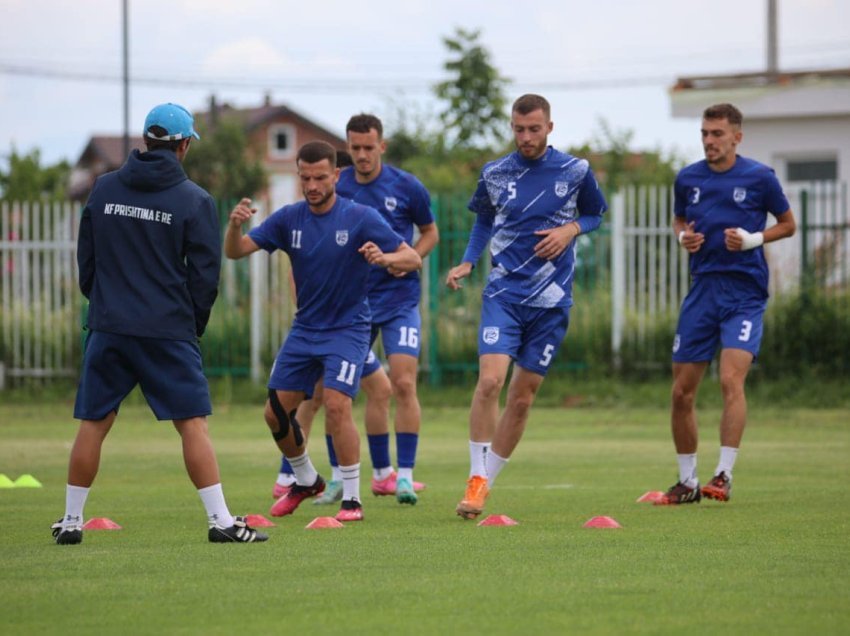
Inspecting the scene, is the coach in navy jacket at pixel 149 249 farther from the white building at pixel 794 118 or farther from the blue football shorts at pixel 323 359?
the white building at pixel 794 118

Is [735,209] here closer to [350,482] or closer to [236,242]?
[350,482]

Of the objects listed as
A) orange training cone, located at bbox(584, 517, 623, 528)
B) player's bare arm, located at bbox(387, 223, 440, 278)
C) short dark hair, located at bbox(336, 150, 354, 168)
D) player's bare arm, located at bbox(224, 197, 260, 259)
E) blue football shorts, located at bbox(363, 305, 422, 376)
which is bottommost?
orange training cone, located at bbox(584, 517, 623, 528)

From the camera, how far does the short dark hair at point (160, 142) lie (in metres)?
8.17

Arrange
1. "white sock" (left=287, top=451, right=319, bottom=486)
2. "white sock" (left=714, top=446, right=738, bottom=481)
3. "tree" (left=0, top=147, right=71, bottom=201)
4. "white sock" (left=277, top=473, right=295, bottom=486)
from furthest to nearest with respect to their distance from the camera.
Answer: "tree" (left=0, top=147, right=71, bottom=201) → "white sock" (left=277, top=473, right=295, bottom=486) → "white sock" (left=714, top=446, right=738, bottom=481) → "white sock" (left=287, top=451, right=319, bottom=486)

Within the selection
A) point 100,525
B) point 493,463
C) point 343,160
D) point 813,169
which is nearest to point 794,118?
point 813,169

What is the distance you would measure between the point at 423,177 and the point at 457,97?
8.27 m

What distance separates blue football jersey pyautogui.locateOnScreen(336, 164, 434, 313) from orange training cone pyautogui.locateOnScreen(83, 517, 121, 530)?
2.89m

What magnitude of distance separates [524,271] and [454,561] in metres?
2.93

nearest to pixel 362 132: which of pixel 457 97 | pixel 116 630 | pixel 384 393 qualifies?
pixel 384 393

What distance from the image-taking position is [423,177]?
3881 cm

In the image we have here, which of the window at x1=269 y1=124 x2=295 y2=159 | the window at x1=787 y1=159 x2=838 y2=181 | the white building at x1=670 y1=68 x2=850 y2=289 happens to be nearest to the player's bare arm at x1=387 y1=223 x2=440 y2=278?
the white building at x1=670 y1=68 x2=850 y2=289

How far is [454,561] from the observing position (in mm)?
7320

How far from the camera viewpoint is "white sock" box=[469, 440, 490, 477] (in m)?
9.65

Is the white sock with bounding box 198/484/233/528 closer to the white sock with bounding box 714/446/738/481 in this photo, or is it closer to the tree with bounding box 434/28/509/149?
the white sock with bounding box 714/446/738/481
